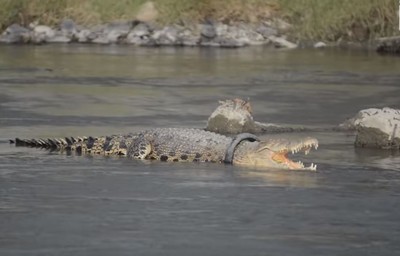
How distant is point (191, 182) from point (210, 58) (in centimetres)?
2515

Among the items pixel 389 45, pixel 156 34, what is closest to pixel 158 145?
pixel 389 45

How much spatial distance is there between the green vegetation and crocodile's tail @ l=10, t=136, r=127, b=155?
30375 mm

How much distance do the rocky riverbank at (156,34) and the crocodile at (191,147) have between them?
29128 millimetres

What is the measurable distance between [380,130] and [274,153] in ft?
8.40

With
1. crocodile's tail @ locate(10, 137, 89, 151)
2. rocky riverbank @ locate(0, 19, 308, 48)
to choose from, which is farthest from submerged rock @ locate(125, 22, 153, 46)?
crocodile's tail @ locate(10, 137, 89, 151)

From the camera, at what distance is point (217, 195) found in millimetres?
14109

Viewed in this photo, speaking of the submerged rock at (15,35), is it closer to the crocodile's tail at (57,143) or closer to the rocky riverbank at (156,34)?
the rocky riverbank at (156,34)

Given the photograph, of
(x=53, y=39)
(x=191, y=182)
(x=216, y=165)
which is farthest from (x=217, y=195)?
(x=53, y=39)

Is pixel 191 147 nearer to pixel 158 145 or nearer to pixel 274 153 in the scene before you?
pixel 158 145

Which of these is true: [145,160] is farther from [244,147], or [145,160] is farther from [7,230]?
[7,230]

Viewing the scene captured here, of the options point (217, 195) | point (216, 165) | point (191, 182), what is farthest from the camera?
point (216, 165)

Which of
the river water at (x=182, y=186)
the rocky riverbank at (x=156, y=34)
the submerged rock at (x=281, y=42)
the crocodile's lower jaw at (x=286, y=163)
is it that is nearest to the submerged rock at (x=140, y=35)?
the rocky riverbank at (x=156, y=34)

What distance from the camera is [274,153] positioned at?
651 inches

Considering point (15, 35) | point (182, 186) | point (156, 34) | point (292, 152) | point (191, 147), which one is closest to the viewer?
point (182, 186)
